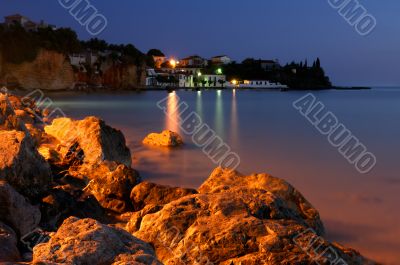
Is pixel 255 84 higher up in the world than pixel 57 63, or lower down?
lower down

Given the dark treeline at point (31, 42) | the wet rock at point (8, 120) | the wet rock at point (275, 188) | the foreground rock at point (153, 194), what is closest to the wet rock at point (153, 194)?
the foreground rock at point (153, 194)

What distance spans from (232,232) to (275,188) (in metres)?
1.92

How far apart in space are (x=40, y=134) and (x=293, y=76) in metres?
92.2

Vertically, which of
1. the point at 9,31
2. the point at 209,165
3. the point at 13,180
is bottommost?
the point at 209,165

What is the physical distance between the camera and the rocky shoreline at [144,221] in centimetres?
265

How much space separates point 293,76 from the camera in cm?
9812

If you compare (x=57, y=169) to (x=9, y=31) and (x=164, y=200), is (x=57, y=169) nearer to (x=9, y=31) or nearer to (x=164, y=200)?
(x=164, y=200)

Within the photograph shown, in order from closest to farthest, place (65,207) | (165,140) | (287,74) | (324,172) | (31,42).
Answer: (65,207)
(324,172)
(165,140)
(31,42)
(287,74)

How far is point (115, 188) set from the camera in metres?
5.96

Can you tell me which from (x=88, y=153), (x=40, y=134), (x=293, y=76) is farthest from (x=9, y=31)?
(x=293, y=76)

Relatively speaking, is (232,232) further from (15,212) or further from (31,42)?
(31,42)

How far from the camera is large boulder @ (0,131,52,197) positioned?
4.91 metres

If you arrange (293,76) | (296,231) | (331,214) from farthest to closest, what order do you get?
(293,76)
(331,214)
(296,231)

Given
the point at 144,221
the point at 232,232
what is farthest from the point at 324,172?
the point at 232,232
